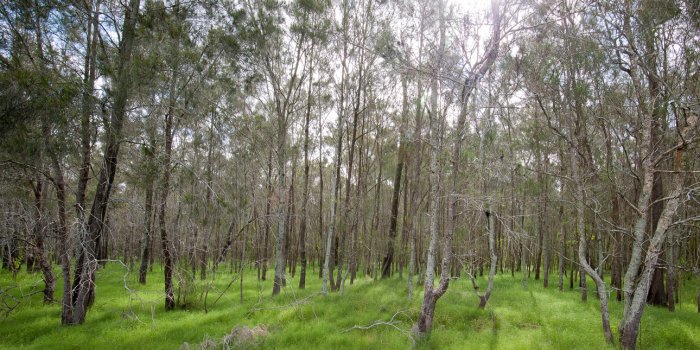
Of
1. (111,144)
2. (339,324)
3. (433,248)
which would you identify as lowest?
(339,324)

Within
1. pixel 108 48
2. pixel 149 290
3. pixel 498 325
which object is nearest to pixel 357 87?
pixel 108 48

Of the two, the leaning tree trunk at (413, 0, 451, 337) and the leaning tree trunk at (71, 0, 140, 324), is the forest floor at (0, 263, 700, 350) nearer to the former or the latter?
the leaning tree trunk at (413, 0, 451, 337)

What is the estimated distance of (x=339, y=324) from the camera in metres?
9.41

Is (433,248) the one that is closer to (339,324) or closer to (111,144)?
(339,324)

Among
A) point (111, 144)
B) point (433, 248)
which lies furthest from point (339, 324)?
point (111, 144)

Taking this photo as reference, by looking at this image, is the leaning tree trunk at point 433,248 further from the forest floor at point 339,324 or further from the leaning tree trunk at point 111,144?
the leaning tree trunk at point 111,144

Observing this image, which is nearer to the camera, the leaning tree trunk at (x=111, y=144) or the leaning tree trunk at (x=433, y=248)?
the leaning tree trunk at (x=111, y=144)

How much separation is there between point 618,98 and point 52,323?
1513cm

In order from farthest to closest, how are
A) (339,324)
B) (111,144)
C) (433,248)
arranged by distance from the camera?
(339,324) < (111,144) < (433,248)

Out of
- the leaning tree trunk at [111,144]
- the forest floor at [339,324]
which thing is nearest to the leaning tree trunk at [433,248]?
the forest floor at [339,324]

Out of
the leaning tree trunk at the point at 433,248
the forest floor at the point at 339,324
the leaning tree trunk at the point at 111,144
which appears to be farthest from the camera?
the leaning tree trunk at the point at 433,248

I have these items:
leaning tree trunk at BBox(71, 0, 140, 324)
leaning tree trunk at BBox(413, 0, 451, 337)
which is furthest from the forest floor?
leaning tree trunk at BBox(71, 0, 140, 324)

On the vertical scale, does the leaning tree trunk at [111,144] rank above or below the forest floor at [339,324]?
above

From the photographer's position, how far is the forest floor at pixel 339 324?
8.13m
